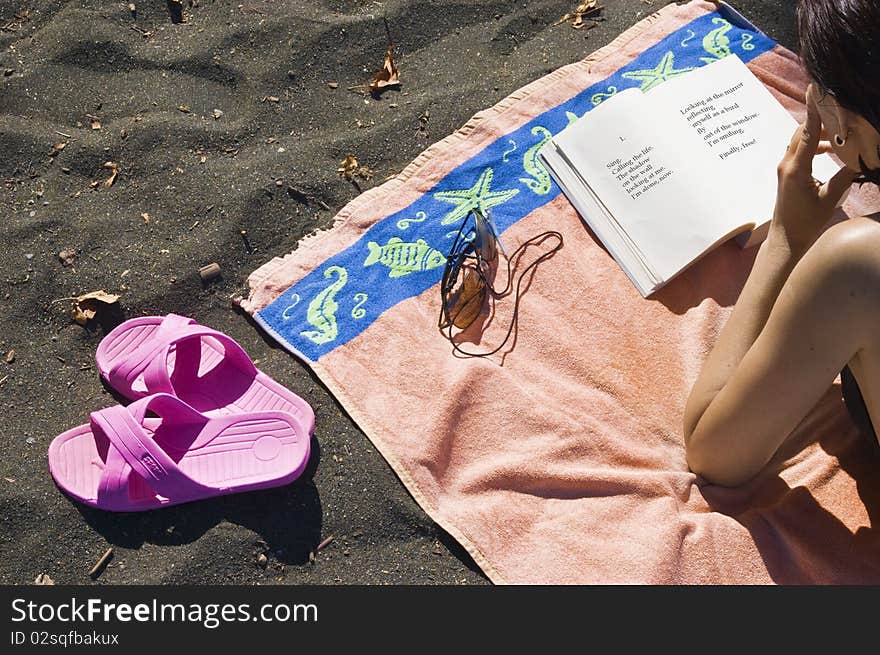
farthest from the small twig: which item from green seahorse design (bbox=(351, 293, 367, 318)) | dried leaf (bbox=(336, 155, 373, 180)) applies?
dried leaf (bbox=(336, 155, 373, 180))

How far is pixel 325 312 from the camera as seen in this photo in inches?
85.4

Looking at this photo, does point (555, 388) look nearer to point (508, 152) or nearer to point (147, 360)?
point (508, 152)

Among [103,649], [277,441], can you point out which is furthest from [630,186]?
[103,649]

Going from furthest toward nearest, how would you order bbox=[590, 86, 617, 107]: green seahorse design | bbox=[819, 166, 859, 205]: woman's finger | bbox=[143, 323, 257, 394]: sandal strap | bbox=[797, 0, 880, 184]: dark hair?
bbox=[590, 86, 617, 107]: green seahorse design < bbox=[143, 323, 257, 394]: sandal strap < bbox=[819, 166, 859, 205]: woman's finger < bbox=[797, 0, 880, 184]: dark hair

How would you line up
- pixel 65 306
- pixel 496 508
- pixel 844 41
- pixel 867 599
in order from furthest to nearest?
pixel 65 306 < pixel 496 508 < pixel 867 599 < pixel 844 41

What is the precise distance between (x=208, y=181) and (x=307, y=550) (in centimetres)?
104

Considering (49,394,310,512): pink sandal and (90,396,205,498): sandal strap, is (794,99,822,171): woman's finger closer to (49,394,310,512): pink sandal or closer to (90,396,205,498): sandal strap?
(49,394,310,512): pink sandal

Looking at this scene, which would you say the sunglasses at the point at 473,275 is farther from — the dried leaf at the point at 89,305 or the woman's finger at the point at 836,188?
the dried leaf at the point at 89,305

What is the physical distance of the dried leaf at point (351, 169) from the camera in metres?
2.43

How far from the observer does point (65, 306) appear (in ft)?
7.14

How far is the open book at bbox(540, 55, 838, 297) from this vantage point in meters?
2.15

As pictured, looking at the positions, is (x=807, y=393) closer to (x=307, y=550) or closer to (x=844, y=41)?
(x=844, y=41)

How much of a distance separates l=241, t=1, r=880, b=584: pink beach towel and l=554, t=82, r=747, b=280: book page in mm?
91

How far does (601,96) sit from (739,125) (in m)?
0.43
